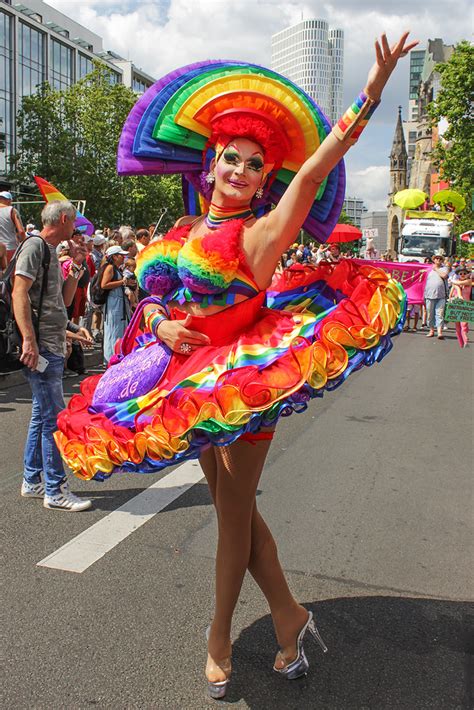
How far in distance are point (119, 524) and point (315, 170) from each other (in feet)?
9.41

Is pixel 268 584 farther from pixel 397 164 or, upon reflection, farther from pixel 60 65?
pixel 397 164

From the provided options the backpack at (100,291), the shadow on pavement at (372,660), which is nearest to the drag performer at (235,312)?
the shadow on pavement at (372,660)

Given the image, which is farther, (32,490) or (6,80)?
(6,80)

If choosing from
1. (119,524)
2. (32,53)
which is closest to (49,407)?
(119,524)

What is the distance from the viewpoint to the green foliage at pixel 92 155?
109ft

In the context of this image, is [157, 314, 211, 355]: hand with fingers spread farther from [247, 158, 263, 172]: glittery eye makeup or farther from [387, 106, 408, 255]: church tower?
[387, 106, 408, 255]: church tower

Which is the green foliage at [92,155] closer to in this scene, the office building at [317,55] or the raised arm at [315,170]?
the raised arm at [315,170]

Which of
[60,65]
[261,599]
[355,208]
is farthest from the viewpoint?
[355,208]

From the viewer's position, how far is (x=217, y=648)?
265cm

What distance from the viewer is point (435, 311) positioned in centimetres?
1748

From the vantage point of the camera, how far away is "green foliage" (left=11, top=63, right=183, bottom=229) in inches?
1309

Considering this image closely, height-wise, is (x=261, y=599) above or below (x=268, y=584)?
below

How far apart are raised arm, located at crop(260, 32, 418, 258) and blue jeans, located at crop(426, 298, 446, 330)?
14.8 meters

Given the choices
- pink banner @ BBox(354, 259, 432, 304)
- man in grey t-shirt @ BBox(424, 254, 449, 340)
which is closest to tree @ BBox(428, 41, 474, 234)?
man in grey t-shirt @ BBox(424, 254, 449, 340)
